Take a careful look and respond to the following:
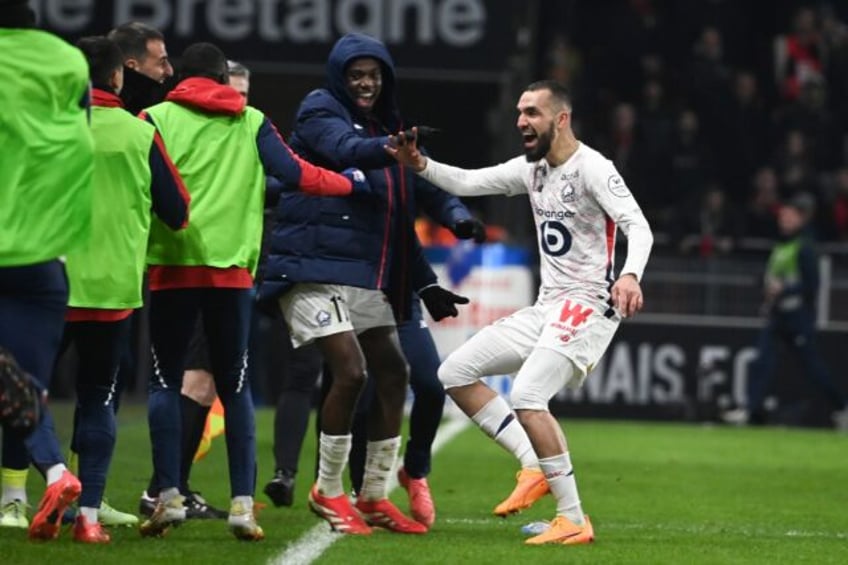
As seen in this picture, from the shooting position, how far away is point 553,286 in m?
8.81

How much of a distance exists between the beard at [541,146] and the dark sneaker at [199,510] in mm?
2139

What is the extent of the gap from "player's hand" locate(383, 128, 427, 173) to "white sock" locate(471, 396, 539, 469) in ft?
4.05

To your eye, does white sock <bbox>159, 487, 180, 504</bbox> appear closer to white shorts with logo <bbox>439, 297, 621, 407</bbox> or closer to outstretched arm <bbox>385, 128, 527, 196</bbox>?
white shorts with logo <bbox>439, 297, 621, 407</bbox>

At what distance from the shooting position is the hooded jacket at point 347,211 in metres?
8.56

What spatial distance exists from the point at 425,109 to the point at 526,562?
13760mm

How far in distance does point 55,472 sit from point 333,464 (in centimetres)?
140

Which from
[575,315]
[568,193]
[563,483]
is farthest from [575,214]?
[563,483]

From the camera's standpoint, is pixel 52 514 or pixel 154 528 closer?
pixel 52 514

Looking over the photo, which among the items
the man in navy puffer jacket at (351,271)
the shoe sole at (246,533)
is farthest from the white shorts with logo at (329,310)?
the shoe sole at (246,533)

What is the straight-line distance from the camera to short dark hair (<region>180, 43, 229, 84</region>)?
27.0 feet

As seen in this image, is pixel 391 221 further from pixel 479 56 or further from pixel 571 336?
pixel 479 56

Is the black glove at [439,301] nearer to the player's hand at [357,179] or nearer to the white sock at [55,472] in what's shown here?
the player's hand at [357,179]

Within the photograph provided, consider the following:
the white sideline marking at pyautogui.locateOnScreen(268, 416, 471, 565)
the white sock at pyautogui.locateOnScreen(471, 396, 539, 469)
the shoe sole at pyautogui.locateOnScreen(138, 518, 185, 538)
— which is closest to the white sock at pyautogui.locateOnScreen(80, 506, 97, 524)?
the shoe sole at pyautogui.locateOnScreen(138, 518, 185, 538)

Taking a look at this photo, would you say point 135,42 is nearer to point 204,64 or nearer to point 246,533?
point 204,64
